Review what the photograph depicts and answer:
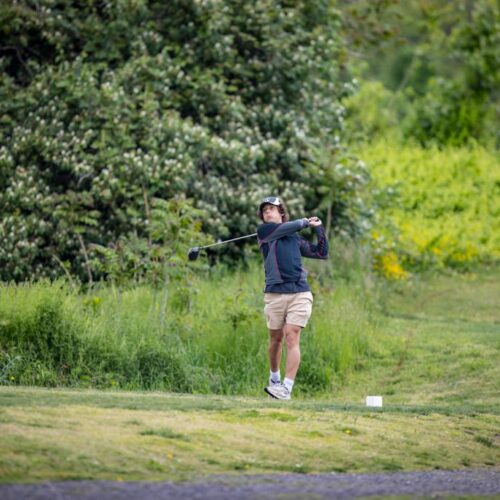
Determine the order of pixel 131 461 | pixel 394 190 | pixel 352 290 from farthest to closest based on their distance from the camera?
pixel 394 190 < pixel 352 290 < pixel 131 461

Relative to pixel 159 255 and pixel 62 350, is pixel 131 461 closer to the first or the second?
pixel 62 350

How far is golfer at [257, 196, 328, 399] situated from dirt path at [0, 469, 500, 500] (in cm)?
291

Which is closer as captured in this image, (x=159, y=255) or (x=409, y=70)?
(x=159, y=255)

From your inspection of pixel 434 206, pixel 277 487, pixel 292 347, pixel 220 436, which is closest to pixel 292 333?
pixel 292 347

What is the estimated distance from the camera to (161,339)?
13102 mm

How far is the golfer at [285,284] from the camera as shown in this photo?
10930mm

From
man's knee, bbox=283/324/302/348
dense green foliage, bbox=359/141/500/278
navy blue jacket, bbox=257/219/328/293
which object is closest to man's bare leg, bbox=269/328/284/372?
man's knee, bbox=283/324/302/348

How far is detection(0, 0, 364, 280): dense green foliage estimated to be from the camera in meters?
16.5

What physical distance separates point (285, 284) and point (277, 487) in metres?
4.01

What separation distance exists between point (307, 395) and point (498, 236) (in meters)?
11.5

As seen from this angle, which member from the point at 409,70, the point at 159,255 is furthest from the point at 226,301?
the point at 409,70

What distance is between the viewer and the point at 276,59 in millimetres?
19094

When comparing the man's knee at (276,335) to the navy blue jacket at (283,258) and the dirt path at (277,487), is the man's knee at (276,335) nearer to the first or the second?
the navy blue jacket at (283,258)

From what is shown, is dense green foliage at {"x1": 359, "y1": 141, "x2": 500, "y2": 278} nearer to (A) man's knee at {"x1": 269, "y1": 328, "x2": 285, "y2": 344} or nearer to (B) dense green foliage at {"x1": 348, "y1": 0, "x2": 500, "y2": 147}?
(B) dense green foliage at {"x1": 348, "y1": 0, "x2": 500, "y2": 147}
